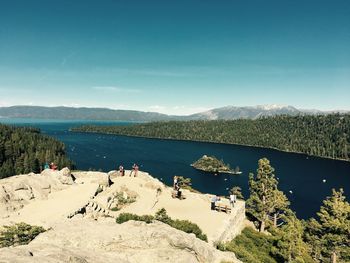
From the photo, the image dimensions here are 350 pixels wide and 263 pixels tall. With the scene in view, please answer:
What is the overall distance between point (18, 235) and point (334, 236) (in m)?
44.7

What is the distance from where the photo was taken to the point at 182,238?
2127cm

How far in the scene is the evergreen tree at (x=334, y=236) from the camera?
49156mm

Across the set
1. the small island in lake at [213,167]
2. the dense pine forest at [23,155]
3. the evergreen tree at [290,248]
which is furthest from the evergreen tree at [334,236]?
the small island in lake at [213,167]

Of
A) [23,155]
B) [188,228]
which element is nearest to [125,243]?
[188,228]

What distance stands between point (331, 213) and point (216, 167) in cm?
13171

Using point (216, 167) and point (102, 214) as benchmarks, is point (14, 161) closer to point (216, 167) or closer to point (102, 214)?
point (216, 167)

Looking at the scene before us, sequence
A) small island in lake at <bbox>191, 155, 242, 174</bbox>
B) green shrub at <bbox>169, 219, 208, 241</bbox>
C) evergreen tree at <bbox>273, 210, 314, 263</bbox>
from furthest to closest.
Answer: small island in lake at <bbox>191, 155, 242, 174</bbox> < evergreen tree at <bbox>273, 210, 314, 263</bbox> < green shrub at <bbox>169, 219, 208, 241</bbox>

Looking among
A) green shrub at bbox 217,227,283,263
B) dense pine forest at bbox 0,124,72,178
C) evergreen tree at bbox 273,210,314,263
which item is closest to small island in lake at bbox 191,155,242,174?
dense pine forest at bbox 0,124,72,178

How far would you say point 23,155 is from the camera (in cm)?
14175

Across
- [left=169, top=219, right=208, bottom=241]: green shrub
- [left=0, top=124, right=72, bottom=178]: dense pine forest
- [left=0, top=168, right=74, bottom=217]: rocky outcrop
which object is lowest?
[left=0, top=124, right=72, bottom=178]: dense pine forest

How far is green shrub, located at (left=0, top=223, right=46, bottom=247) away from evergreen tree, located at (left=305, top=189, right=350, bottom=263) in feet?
143

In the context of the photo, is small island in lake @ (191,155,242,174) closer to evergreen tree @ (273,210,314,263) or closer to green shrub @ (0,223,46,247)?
evergreen tree @ (273,210,314,263)

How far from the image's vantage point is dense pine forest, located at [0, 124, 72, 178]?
134m

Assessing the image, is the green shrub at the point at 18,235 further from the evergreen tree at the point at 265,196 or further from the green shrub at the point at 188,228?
the evergreen tree at the point at 265,196
